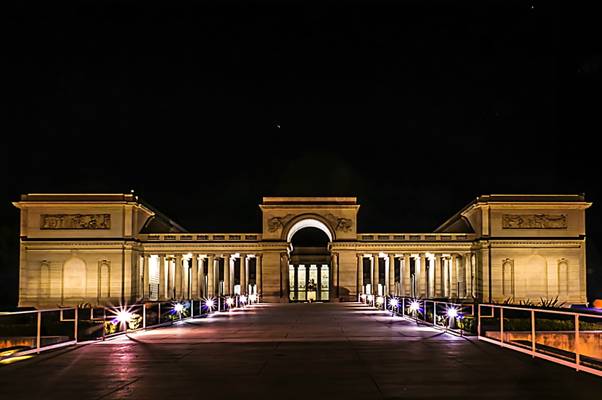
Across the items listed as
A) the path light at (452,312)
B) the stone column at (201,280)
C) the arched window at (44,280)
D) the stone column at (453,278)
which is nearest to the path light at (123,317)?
the path light at (452,312)

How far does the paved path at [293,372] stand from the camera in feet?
51.6

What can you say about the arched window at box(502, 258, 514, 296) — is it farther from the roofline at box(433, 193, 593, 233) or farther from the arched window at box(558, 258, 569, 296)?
the roofline at box(433, 193, 593, 233)

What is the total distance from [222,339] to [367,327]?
10041mm

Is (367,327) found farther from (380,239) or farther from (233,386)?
(380,239)

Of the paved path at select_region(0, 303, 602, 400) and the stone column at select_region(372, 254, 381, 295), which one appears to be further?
the stone column at select_region(372, 254, 381, 295)

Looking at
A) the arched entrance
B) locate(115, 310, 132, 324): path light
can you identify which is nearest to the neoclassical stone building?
the arched entrance

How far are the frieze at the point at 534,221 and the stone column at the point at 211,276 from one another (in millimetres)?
36507

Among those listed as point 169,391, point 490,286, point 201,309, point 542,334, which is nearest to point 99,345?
point 169,391

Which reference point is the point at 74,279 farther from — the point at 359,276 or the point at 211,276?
the point at 359,276

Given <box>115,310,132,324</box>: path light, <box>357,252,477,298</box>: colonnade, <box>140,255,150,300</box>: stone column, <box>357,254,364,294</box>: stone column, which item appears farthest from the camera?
<box>357,252,477,298</box>: colonnade

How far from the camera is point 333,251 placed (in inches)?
3989

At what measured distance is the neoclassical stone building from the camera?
94.6 meters

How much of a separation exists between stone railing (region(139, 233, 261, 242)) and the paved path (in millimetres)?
72383

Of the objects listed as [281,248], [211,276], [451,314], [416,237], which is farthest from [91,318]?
[416,237]
